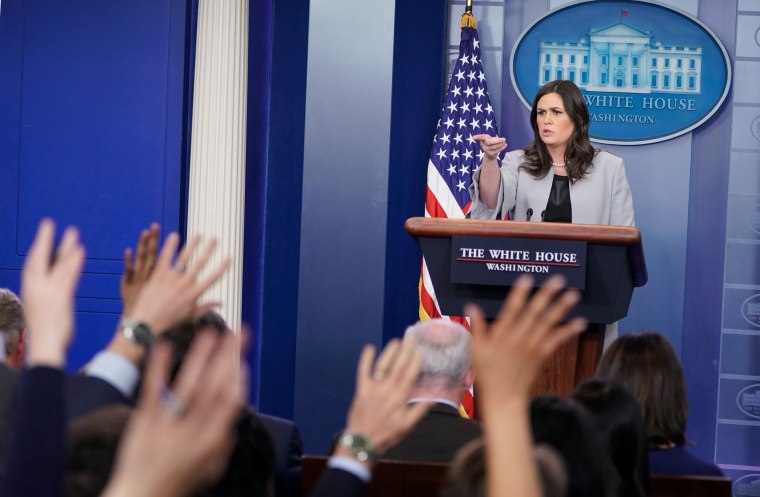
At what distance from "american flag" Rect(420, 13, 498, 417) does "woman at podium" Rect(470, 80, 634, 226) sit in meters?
1.28

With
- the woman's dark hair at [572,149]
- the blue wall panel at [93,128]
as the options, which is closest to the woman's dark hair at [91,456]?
the woman's dark hair at [572,149]

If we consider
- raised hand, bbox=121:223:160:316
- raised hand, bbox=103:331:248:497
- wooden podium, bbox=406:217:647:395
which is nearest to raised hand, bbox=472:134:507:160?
wooden podium, bbox=406:217:647:395

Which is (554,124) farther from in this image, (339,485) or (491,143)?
(339,485)

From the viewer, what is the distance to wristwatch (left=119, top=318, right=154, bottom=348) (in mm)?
1508

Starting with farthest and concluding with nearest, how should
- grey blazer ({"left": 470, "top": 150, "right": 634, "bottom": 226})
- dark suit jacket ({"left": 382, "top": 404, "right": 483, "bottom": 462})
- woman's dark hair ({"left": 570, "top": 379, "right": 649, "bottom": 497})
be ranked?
grey blazer ({"left": 470, "top": 150, "right": 634, "bottom": 226}), dark suit jacket ({"left": 382, "top": 404, "right": 483, "bottom": 462}), woman's dark hair ({"left": 570, "top": 379, "right": 649, "bottom": 497})

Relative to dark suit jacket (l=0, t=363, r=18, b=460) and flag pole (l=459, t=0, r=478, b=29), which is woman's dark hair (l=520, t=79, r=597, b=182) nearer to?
flag pole (l=459, t=0, r=478, b=29)

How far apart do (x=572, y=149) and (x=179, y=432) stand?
11.5 ft

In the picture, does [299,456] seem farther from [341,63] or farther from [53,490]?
[341,63]

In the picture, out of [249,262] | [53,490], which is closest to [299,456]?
[53,490]

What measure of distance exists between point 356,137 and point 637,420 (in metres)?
3.53

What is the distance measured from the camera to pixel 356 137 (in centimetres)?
537

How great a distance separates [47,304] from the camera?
1.25 meters

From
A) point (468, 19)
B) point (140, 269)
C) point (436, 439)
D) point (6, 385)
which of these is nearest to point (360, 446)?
point (140, 269)

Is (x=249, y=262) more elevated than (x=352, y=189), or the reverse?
(x=352, y=189)
